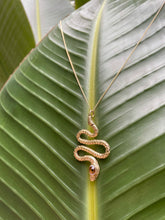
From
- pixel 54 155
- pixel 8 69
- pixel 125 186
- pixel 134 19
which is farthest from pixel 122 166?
pixel 8 69

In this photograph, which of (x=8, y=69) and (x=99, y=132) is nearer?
(x=99, y=132)

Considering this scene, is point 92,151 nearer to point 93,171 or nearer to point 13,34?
point 93,171

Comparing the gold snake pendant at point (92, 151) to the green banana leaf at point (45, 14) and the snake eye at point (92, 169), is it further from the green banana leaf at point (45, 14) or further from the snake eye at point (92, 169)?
the green banana leaf at point (45, 14)

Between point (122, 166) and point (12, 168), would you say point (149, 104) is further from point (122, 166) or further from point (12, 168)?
point (12, 168)

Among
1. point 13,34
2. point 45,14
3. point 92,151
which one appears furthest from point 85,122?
point 45,14

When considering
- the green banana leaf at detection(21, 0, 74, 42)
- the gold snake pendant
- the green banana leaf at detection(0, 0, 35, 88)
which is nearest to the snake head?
the gold snake pendant
